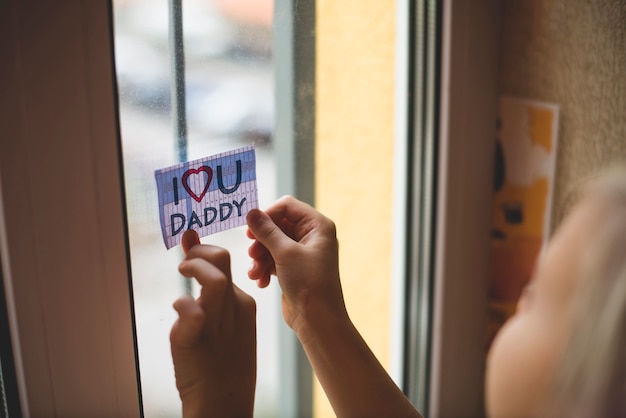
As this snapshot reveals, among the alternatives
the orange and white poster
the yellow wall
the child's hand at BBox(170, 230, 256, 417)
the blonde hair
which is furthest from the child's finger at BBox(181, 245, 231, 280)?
the orange and white poster

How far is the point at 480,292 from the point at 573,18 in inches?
21.2

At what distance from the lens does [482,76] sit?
1070 mm

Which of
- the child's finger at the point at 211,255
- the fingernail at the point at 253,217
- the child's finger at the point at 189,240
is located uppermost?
the fingernail at the point at 253,217

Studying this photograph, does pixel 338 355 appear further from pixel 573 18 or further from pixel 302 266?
pixel 573 18

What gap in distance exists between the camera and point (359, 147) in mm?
1043

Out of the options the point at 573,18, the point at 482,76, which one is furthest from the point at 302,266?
the point at 573,18

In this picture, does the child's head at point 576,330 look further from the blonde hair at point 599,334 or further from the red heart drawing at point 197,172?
the red heart drawing at point 197,172

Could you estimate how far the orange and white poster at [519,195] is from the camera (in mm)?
1064

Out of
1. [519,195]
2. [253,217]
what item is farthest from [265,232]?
[519,195]

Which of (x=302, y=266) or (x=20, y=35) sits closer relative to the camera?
(x=20, y=35)

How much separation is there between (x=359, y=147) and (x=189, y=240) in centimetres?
41

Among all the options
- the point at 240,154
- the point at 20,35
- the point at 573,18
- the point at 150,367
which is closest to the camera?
the point at 20,35

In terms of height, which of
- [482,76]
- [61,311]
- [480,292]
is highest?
[482,76]

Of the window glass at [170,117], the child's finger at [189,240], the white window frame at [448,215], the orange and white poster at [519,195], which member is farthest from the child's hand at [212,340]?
the orange and white poster at [519,195]
